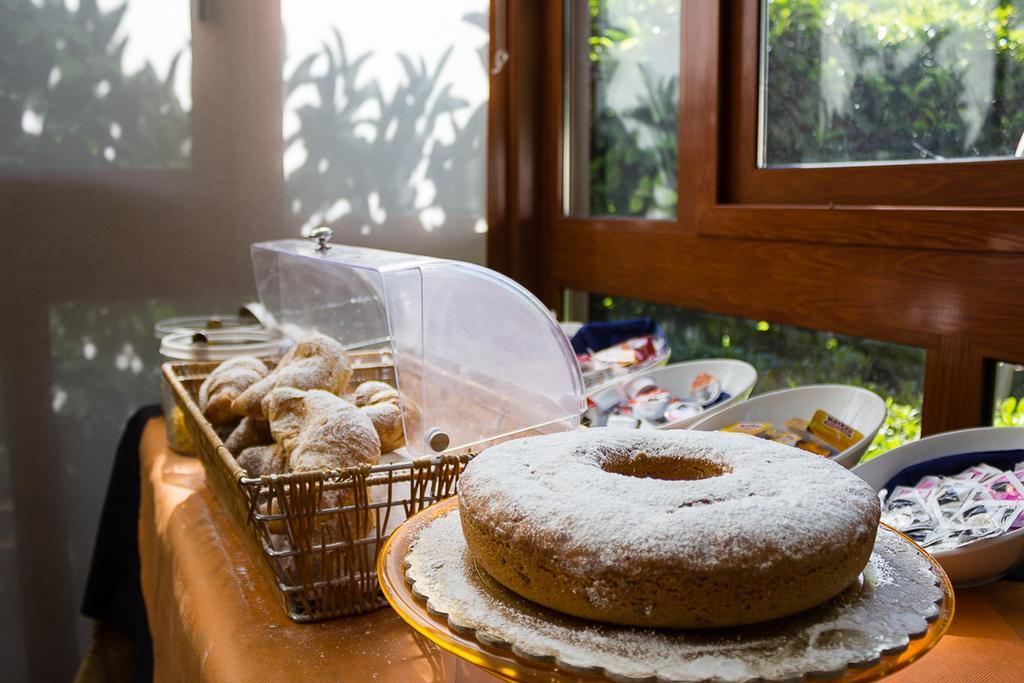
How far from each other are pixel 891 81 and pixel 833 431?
1.85ft

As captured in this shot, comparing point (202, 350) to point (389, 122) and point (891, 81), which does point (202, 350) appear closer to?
point (389, 122)

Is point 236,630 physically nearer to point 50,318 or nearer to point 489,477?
point 489,477

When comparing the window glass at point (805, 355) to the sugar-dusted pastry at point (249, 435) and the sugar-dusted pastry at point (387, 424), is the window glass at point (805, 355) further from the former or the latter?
the sugar-dusted pastry at point (249, 435)

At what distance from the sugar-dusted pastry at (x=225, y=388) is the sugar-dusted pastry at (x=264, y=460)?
13 cm

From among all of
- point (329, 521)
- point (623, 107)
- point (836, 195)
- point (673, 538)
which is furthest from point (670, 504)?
point (623, 107)

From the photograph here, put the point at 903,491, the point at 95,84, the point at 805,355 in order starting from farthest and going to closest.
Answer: the point at 95,84
the point at 805,355
the point at 903,491

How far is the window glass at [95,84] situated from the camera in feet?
5.43

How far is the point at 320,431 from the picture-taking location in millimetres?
830

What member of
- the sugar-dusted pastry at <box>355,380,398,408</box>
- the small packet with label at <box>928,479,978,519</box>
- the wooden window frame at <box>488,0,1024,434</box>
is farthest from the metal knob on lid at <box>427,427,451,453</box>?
the wooden window frame at <box>488,0,1024,434</box>

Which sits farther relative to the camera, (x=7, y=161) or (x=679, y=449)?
(x=7, y=161)

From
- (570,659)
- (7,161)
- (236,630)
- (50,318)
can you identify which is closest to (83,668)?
(50,318)

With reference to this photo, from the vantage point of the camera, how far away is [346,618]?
31.0 inches

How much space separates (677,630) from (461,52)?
1729 mm

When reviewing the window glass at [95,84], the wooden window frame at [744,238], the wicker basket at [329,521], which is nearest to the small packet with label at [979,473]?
the wooden window frame at [744,238]
